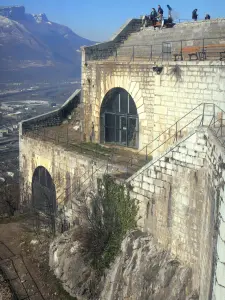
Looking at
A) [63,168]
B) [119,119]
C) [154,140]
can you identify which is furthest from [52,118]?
[154,140]

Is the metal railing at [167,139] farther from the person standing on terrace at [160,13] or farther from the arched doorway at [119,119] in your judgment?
the person standing on terrace at [160,13]

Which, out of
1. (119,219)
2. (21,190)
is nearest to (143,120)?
(119,219)

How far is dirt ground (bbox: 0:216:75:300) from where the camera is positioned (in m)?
12.9

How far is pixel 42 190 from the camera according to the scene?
20984 mm

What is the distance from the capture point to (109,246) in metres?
12.6

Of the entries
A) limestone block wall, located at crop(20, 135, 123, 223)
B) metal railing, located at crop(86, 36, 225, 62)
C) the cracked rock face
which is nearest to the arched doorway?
metal railing, located at crop(86, 36, 225, 62)

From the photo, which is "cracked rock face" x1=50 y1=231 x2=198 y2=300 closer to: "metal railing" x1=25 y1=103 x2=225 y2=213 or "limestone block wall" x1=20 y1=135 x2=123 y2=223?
"limestone block wall" x1=20 y1=135 x2=123 y2=223

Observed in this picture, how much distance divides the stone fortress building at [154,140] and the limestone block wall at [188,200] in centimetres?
3

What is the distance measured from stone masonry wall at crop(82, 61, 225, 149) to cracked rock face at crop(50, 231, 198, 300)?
502cm

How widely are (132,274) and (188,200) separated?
2.84m

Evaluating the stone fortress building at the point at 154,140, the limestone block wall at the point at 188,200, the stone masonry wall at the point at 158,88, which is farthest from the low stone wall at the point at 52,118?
the limestone block wall at the point at 188,200

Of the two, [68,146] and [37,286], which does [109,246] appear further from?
[68,146]

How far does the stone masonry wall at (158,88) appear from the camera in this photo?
1353 cm

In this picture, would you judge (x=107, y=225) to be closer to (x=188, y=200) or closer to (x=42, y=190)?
(x=188, y=200)
